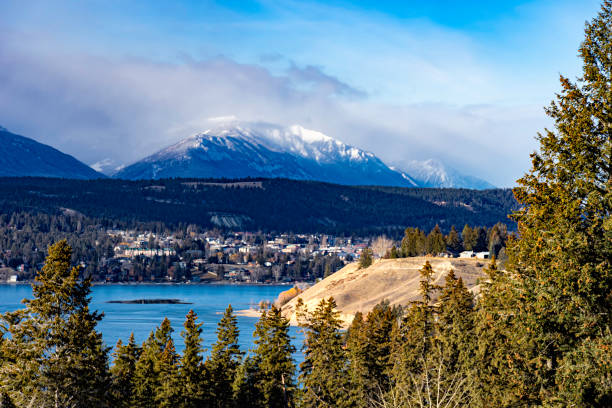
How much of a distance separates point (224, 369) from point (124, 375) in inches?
225

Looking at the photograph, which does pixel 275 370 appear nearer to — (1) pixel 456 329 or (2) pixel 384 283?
(1) pixel 456 329

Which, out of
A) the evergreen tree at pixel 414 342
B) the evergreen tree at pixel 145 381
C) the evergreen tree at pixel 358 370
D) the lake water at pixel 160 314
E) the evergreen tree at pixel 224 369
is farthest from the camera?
the lake water at pixel 160 314

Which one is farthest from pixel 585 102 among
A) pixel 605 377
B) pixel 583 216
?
pixel 605 377

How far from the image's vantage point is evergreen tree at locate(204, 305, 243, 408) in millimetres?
41719

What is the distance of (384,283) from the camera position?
121938 millimetres

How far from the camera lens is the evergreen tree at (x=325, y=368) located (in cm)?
4172

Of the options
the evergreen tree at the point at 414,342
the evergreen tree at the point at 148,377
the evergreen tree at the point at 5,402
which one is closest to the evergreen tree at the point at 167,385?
the evergreen tree at the point at 148,377

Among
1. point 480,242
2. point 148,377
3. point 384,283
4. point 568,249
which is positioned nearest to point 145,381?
point 148,377

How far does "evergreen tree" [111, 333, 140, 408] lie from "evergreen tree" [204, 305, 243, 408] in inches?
167

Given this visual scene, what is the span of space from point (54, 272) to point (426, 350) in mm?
25159

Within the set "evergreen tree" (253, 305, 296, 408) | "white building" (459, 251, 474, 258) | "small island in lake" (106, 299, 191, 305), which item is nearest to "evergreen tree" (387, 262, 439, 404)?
"evergreen tree" (253, 305, 296, 408)

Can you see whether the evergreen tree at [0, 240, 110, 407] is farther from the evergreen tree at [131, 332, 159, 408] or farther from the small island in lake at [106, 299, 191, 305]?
the small island in lake at [106, 299, 191, 305]

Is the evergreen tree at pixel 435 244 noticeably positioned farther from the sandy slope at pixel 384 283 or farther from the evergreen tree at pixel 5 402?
the evergreen tree at pixel 5 402

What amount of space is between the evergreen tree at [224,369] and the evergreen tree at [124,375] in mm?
4245
